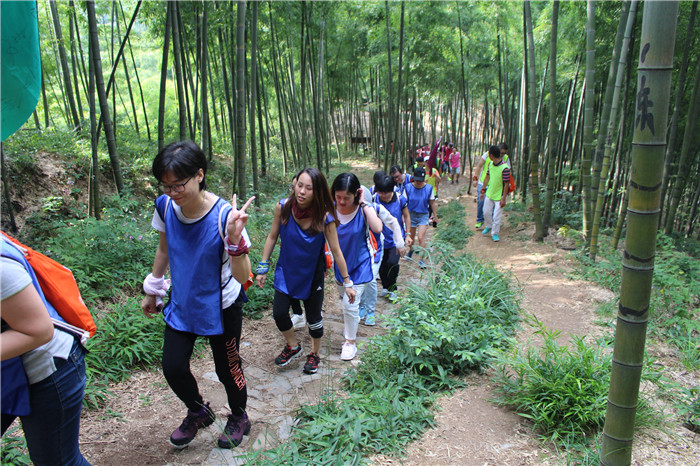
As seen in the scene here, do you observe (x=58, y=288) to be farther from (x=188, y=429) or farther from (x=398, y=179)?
(x=398, y=179)

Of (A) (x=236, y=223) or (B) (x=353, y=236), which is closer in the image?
(A) (x=236, y=223)

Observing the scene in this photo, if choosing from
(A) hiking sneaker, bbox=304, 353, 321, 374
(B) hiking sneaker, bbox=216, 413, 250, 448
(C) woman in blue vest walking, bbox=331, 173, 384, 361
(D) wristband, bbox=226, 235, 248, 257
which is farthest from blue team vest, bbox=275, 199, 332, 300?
(D) wristband, bbox=226, 235, 248, 257

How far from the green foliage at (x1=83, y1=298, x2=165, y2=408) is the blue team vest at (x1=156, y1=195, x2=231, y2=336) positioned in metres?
1.24

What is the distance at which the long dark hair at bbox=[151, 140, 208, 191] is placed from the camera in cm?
181

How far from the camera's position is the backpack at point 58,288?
1379 mm

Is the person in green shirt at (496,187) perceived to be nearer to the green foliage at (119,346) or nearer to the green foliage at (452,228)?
the green foliage at (452,228)

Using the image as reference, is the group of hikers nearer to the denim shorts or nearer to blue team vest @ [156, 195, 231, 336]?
blue team vest @ [156, 195, 231, 336]

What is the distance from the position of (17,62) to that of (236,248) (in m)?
0.94

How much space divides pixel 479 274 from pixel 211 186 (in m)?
5.71

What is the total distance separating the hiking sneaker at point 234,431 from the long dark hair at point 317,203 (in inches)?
48.7

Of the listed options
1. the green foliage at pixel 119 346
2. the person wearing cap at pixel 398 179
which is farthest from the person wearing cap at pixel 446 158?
the green foliage at pixel 119 346

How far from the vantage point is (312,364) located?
314 cm

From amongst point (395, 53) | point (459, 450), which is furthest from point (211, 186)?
point (459, 450)

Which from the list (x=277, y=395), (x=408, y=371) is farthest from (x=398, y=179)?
(x=277, y=395)
